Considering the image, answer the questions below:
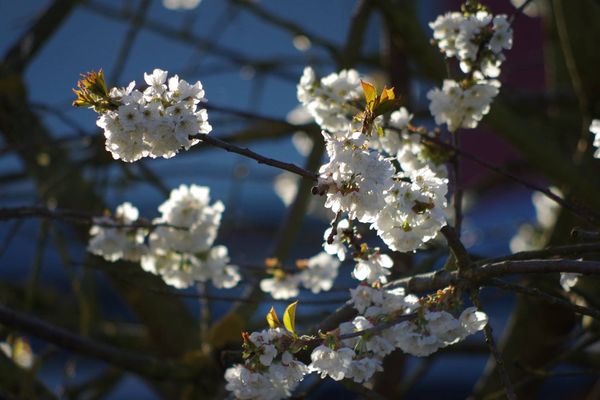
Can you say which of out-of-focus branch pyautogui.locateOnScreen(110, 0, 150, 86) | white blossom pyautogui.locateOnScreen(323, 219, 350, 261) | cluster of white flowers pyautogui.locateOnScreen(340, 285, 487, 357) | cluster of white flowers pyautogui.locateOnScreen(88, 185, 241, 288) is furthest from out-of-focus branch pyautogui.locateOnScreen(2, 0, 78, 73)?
cluster of white flowers pyautogui.locateOnScreen(340, 285, 487, 357)

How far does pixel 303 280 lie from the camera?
173 centimetres

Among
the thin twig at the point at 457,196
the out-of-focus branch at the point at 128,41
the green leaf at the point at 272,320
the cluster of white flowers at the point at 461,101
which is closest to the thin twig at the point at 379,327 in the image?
the green leaf at the point at 272,320

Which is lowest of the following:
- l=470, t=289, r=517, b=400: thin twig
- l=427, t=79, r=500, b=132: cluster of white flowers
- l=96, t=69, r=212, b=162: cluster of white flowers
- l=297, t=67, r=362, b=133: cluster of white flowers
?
l=470, t=289, r=517, b=400: thin twig

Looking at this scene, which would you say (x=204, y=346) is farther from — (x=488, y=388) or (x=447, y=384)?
(x=447, y=384)

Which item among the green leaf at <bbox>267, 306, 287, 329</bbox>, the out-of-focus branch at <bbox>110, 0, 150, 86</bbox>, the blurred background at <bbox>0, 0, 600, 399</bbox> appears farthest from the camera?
the out-of-focus branch at <bbox>110, 0, 150, 86</bbox>

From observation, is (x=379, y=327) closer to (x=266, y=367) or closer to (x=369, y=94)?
(x=266, y=367)

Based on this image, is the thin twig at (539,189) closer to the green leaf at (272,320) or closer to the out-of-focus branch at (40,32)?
the green leaf at (272,320)

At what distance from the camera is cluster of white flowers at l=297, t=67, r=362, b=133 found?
151cm

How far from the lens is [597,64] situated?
222 cm

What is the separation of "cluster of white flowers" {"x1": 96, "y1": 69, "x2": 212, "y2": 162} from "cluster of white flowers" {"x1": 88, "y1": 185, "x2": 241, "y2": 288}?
0.55 meters

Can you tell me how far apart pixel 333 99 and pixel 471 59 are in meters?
0.26

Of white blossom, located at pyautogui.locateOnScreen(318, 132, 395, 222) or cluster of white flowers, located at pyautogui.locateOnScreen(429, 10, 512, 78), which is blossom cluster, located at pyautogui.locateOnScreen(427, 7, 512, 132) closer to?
cluster of white flowers, located at pyautogui.locateOnScreen(429, 10, 512, 78)

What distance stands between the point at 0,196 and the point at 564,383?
4.00 m

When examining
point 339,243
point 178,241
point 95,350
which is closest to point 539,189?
point 339,243
